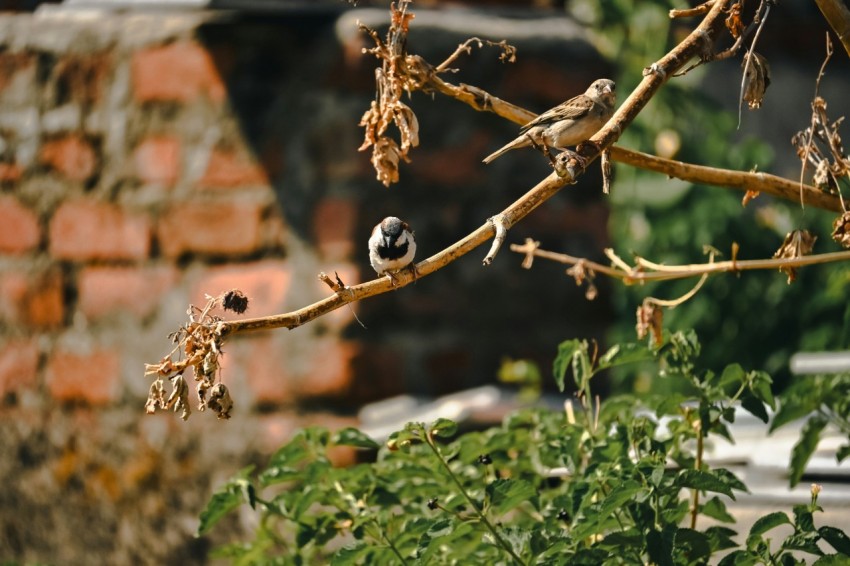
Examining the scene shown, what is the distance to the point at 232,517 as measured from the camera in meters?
2.99

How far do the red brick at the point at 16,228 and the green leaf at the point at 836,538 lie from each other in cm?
242

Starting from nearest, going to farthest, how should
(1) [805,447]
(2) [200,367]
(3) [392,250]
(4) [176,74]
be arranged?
(2) [200,367]
(1) [805,447]
(3) [392,250]
(4) [176,74]

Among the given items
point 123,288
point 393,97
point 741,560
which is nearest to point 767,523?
point 741,560

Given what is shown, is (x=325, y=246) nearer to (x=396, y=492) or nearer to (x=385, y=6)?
(x=385, y=6)

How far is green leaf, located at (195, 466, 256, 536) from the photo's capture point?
163 cm

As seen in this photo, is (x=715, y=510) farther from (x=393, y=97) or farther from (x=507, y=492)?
(x=393, y=97)

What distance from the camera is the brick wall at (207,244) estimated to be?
117 inches

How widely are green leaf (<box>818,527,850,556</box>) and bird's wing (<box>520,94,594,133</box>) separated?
1.88 feet

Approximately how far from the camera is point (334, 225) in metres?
2.96

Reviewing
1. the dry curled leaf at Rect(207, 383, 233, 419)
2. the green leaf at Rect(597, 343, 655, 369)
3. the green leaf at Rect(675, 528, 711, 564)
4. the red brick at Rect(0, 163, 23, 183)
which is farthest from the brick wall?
the dry curled leaf at Rect(207, 383, 233, 419)

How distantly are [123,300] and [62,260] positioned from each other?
22 centimetres

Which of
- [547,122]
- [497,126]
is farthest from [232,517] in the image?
→ [547,122]

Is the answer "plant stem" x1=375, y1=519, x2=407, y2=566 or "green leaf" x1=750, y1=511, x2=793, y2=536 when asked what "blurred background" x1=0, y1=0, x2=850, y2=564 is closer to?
"plant stem" x1=375, y1=519, x2=407, y2=566

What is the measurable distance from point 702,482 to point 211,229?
75.3 inches
